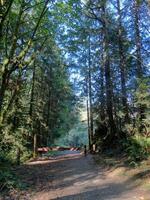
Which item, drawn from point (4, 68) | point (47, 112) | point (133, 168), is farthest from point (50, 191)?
point (47, 112)

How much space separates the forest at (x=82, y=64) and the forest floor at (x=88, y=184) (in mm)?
1326

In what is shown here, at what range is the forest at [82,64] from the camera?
1324 cm

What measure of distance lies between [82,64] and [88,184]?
858 inches

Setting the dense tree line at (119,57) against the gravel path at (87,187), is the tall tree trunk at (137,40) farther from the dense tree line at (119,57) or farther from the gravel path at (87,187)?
the gravel path at (87,187)

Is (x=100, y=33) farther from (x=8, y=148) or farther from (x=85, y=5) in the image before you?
(x=8, y=148)

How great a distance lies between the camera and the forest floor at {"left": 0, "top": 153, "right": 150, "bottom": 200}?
9164 mm

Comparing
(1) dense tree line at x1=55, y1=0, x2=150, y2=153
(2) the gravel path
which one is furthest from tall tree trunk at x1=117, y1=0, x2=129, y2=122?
(2) the gravel path

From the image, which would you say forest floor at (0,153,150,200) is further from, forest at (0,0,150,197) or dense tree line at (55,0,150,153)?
dense tree line at (55,0,150,153)

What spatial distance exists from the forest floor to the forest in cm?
133

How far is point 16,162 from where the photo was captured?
18266mm

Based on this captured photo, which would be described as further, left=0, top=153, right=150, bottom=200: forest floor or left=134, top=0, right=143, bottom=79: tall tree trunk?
left=134, top=0, right=143, bottom=79: tall tree trunk

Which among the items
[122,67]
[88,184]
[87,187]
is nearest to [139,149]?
[88,184]

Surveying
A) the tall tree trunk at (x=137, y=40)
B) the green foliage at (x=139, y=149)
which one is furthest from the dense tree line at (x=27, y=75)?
the green foliage at (x=139, y=149)

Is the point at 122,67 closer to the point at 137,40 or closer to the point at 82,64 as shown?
the point at 137,40
